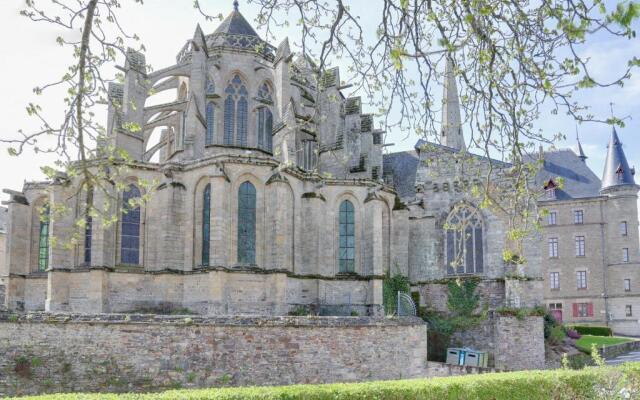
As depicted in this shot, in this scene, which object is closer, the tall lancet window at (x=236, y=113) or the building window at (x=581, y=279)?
the tall lancet window at (x=236, y=113)

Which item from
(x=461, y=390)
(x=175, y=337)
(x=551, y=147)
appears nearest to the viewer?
(x=551, y=147)

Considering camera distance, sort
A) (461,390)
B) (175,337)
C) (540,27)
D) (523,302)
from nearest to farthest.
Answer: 1. (540,27)
2. (461,390)
3. (175,337)
4. (523,302)

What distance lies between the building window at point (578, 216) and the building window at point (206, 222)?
3309cm

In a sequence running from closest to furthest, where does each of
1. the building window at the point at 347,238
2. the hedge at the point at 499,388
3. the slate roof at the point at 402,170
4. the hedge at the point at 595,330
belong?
the hedge at the point at 499,388 → the building window at the point at 347,238 → the slate roof at the point at 402,170 → the hedge at the point at 595,330

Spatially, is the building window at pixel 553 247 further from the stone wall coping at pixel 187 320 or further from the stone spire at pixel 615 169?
the stone wall coping at pixel 187 320

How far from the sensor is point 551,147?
30.4 feet

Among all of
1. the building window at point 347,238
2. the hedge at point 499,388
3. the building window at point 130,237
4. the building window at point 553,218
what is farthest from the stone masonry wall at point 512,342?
the building window at point 553,218

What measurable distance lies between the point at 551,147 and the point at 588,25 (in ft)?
8.79

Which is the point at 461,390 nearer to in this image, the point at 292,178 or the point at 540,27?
the point at 540,27

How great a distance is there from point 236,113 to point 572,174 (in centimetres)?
2962

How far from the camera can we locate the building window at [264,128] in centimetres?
2959

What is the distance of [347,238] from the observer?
27625mm

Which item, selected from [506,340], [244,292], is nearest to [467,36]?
[244,292]

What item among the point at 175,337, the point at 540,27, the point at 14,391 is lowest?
the point at 14,391
